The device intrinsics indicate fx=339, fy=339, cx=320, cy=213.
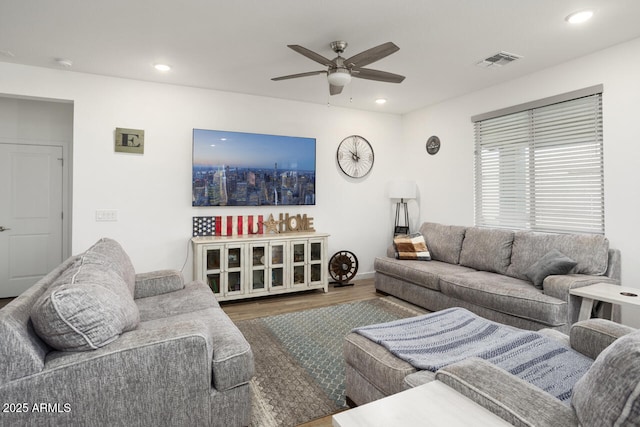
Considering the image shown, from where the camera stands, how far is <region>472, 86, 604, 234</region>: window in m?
3.28

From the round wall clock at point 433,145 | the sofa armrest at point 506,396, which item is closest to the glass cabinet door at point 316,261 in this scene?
the round wall clock at point 433,145

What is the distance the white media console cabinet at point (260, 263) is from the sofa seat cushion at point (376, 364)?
2288mm

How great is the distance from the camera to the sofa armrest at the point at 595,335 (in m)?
1.55

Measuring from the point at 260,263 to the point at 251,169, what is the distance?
4.02ft

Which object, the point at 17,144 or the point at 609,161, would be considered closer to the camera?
the point at 609,161

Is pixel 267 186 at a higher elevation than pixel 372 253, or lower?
higher

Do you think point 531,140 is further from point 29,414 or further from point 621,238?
point 29,414

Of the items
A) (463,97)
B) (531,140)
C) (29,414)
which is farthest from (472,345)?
(463,97)

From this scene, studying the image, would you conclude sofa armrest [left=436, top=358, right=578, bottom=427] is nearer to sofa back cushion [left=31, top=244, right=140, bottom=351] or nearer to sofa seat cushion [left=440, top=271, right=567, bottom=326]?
sofa back cushion [left=31, top=244, right=140, bottom=351]

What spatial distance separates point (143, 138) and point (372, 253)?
139 inches

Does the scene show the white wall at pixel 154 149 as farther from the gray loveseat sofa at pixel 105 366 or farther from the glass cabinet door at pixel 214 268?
the gray loveseat sofa at pixel 105 366

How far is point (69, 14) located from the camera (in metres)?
2.51

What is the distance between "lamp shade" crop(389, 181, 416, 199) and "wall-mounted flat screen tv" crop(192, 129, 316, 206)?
48.7 inches

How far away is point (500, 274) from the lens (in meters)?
3.61
